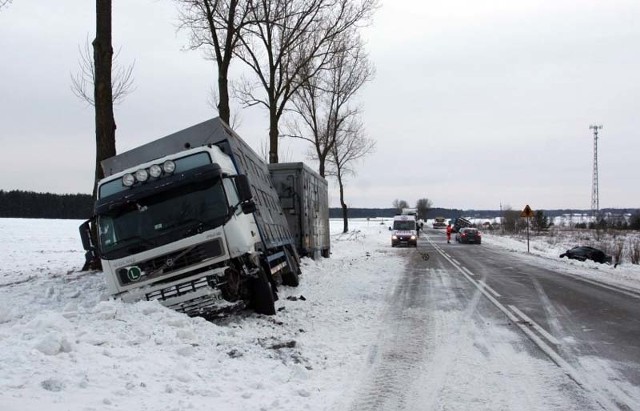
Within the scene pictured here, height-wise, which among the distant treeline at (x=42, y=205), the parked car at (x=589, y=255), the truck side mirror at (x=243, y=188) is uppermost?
the distant treeline at (x=42, y=205)

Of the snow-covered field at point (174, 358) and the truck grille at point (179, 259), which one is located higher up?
the truck grille at point (179, 259)

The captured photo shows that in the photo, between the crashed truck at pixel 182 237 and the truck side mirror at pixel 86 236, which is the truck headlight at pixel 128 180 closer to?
the crashed truck at pixel 182 237

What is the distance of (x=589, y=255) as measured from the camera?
2538cm

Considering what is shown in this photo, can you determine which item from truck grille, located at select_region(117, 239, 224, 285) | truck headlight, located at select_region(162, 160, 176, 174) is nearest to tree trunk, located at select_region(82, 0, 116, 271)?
truck headlight, located at select_region(162, 160, 176, 174)

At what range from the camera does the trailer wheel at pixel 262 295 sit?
8375 mm

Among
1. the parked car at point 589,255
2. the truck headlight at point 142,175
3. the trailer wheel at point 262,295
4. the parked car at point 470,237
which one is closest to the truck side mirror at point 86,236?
the truck headlight at point 142,175

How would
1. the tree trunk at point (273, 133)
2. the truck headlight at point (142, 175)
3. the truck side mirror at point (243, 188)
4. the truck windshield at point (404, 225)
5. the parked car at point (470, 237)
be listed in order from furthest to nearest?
the parked car at point (470, 237) < the truck windshield at point (404, 225) < the tree trunk at point (273, 133) < the truck side mirror at point (243, 188) < the truck headlight at point (142, 175)

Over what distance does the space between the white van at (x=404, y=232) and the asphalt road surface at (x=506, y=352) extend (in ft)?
76.4

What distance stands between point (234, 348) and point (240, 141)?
5.79m

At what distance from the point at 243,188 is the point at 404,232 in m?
29.8

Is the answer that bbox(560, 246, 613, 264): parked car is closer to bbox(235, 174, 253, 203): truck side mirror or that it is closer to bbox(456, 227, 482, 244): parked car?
bbox(456, 227, 482, 244): parked car

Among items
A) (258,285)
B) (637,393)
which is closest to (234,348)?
(258,285)

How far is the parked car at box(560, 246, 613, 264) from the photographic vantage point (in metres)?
24.8

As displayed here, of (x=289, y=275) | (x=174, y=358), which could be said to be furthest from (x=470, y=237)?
(x=174, y=358)
